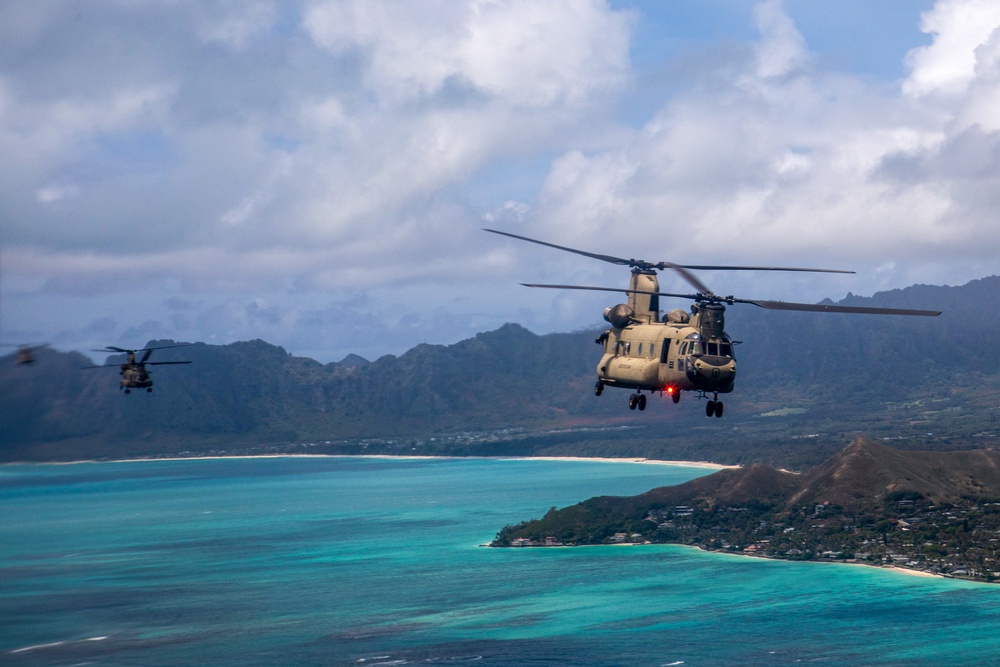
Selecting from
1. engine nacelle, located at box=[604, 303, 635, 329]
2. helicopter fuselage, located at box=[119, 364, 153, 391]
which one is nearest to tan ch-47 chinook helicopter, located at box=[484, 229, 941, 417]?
engine nacelle, located at box=[604, 303, 635, 329]

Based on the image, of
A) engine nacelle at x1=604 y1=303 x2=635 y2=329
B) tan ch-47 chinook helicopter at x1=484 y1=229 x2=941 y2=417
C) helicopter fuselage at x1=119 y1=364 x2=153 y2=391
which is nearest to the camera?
tan ch-47 chinook helicopter at x1=484 y1=229 x2=941 y2=417

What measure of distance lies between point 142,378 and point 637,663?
127 metres

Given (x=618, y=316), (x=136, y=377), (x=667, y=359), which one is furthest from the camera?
(x=136, y=377)

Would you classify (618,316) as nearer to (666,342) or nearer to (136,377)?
(666,342)

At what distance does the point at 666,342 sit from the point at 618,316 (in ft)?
17.6

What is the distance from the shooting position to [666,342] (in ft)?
225

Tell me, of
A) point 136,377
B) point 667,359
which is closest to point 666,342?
point 667,359

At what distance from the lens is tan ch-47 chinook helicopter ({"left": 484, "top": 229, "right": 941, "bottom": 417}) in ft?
214

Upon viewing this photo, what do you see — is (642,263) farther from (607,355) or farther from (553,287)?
(553,287)

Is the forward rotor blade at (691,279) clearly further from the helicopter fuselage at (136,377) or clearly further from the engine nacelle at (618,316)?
the helicopter fuselage at (136,377)

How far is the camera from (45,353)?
537 ft

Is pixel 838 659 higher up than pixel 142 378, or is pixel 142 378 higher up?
pixel 142 378

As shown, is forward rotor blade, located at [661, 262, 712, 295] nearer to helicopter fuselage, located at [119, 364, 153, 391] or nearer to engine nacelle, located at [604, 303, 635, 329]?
engine nacelle, located at [604, 303, 635, 329]

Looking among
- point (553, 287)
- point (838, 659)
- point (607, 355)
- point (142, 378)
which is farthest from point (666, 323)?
point (838, 659)
